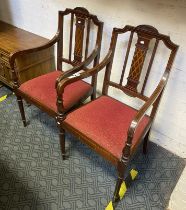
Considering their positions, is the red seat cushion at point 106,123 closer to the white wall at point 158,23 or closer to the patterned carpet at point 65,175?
the white wall at point 158,23

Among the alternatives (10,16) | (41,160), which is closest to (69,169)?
(41,160)

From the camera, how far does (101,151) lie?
120 centimetres

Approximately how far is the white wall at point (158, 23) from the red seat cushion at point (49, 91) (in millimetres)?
384

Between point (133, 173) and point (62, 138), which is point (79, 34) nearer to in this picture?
point (62, 138)

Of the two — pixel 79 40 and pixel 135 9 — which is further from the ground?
pixel 135 9

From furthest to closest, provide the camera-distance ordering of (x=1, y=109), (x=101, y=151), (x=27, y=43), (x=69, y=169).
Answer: (x=1, y=109), (x=27, y=43), (x=69, y=169), (x=101, y=151)

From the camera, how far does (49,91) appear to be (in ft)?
5.03

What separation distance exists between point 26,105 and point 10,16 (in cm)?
103

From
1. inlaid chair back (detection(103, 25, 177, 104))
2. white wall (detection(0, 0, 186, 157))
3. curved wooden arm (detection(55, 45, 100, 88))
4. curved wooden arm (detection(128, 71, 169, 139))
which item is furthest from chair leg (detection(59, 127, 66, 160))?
white wall (detection(0, 0, 186, 157))

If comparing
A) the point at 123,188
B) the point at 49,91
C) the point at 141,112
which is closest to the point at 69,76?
the point at 49,91

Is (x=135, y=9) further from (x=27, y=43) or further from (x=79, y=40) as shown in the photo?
(x=27, y=43)

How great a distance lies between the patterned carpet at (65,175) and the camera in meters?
1.37

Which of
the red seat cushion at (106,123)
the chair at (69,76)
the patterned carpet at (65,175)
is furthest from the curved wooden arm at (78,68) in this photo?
the patterned carpet at (65,175)

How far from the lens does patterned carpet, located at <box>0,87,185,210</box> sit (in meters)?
1.37
